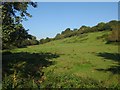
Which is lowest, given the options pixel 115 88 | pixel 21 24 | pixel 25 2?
pixel 115 88

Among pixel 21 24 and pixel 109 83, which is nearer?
pixel 109 83

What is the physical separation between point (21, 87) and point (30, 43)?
6807 cm

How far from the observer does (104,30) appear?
97.6 meters

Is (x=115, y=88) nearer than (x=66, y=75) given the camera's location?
Yes

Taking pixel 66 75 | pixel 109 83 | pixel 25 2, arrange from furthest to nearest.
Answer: pixel 25 2 < pixel 66 75 < pixel 109 83

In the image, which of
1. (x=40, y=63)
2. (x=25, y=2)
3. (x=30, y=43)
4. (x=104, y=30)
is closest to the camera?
(x=25, y=2)

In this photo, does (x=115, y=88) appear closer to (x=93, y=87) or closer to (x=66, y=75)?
(x=93, y=87)

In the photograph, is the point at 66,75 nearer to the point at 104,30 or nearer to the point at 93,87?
the point at 93,87

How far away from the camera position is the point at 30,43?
8794cm

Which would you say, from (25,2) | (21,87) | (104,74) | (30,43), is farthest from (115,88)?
(30,43)

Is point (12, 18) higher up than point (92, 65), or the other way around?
point (12, 18)

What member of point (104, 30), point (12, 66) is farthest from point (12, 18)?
point (104, 30)

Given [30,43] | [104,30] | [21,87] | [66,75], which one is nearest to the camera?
[21,87]

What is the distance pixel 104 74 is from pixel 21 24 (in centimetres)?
869
